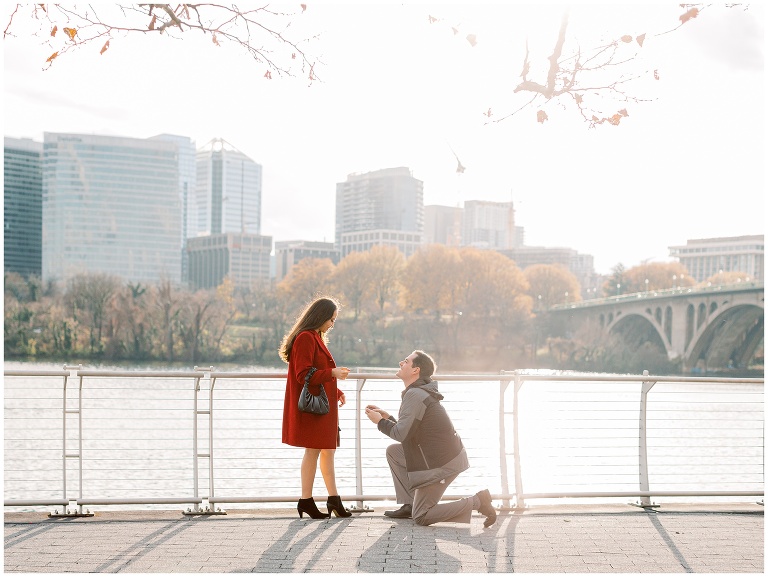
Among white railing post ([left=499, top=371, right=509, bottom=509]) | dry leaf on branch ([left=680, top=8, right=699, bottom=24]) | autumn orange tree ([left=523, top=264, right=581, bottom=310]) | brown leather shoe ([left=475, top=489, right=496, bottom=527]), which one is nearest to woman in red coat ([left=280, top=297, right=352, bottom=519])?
brown leather shoe ([left=475, top=489, right=496, bottom=527])

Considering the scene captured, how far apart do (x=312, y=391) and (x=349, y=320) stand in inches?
2379

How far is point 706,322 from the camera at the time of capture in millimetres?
54906

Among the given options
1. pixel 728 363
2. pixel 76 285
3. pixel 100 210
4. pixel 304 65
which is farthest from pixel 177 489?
pixel 100 210

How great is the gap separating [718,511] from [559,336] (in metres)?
63.1

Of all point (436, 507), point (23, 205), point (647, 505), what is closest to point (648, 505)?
point (647, 505)

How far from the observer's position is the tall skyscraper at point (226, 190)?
175875 mm

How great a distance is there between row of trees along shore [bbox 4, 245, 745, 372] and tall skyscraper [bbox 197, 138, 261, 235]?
9991 centimetres

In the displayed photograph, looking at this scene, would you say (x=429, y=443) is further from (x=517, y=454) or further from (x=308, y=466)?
(x=517, y=454)

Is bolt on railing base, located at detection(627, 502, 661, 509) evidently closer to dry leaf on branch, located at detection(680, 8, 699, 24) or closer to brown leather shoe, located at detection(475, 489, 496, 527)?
brown leather shoe, located at detection(475, 489, 496, 527)

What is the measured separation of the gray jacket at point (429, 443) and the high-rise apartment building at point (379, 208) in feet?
345

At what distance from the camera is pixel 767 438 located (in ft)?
22.3

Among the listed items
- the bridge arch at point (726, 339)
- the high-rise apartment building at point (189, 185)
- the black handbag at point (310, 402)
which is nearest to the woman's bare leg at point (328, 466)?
the black handbag at point (310, 402)

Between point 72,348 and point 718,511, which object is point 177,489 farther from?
point 72,348

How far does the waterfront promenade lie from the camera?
15.9ft
